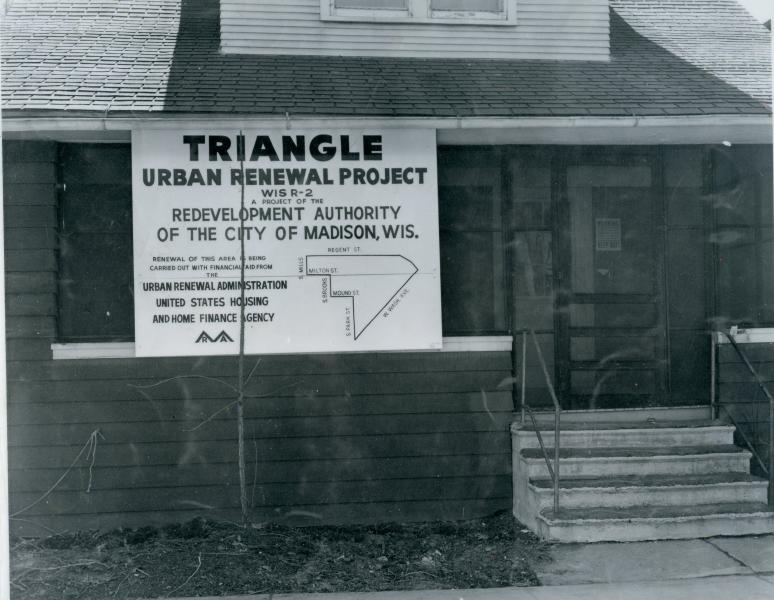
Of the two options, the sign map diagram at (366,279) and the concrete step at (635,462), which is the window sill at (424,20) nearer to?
the sign map diagram at (366,279)

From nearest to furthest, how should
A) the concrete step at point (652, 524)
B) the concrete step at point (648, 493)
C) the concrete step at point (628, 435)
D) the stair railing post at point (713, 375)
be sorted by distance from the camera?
1. the concrete step at point (652, 524)
2. the concrete step at point (648, 493)
3. the concrete step at point (628, 435)
4. the stair railing post at point (713, 375)

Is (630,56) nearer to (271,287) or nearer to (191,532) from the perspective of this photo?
(271,287)

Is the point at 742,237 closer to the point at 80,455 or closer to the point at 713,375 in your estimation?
the point at 713,375

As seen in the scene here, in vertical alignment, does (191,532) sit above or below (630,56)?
below

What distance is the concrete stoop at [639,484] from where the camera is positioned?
19.0 feet

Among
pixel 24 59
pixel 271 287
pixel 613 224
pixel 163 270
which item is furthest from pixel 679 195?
pixel 24 59

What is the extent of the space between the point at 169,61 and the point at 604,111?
377cm

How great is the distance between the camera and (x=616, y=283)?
7.02 metres

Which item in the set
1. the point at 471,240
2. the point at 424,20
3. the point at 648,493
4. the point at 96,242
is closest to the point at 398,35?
the point at 424,20

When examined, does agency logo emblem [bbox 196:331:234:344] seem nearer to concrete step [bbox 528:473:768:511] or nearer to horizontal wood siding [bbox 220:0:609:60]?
concrete step [bbox 528:473:768:511]

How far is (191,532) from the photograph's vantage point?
6.09 meters

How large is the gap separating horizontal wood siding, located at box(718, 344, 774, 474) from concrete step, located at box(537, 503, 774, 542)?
1.11m

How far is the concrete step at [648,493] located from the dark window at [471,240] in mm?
1481

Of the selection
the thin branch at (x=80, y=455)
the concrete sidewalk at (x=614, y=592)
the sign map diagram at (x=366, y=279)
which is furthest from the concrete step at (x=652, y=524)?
the thin branch at (x=80, y=455)
